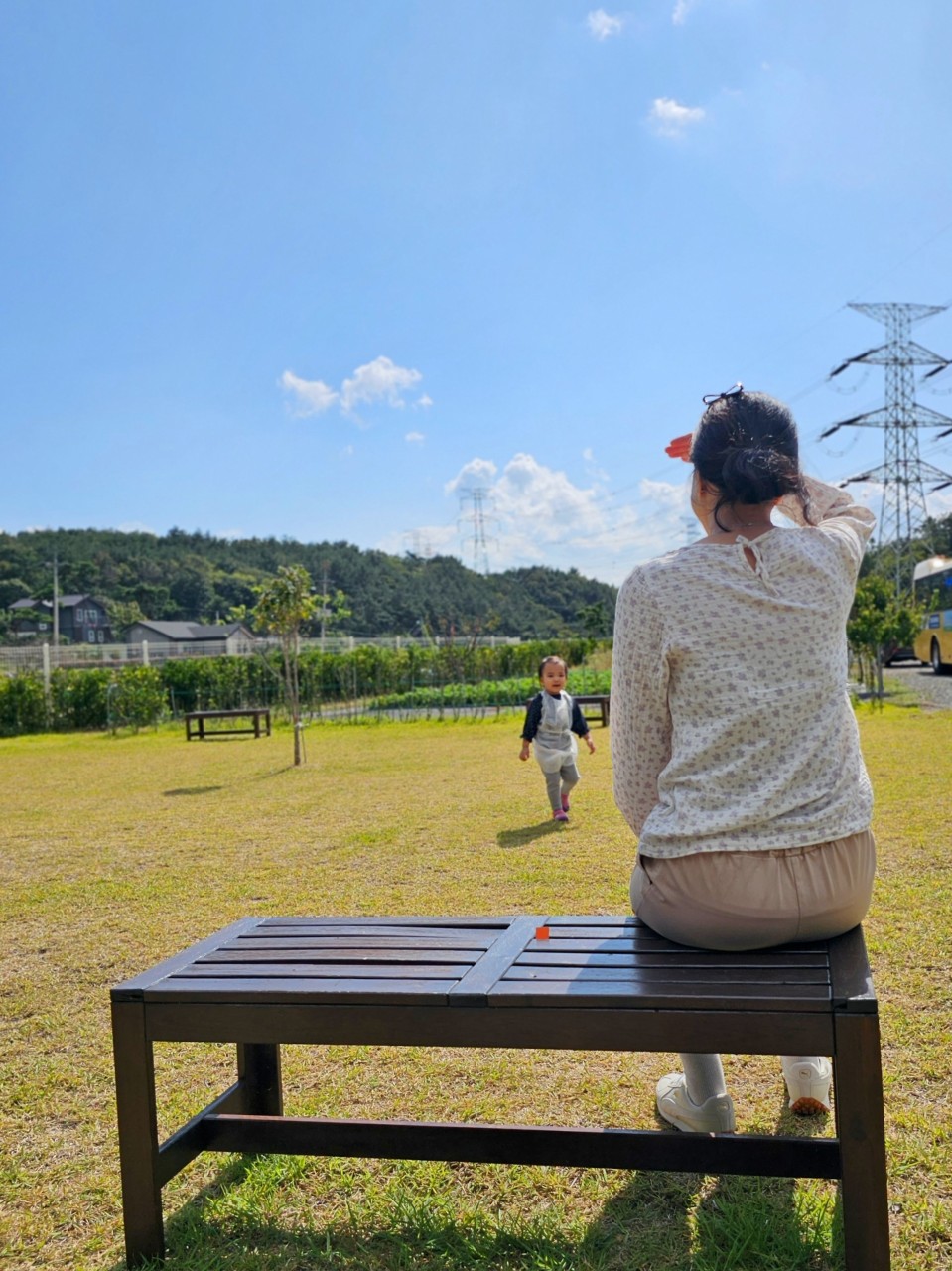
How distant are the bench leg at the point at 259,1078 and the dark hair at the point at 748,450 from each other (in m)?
1.89

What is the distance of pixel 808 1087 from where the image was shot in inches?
107

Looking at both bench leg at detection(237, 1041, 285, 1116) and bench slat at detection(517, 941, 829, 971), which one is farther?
bench leg at detection(237, 1041, 285, 1116)

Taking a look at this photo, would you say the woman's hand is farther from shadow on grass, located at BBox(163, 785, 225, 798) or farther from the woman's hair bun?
shadow on grass, located at BBox(163, 785, 225, 798)

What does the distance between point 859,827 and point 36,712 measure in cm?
2358

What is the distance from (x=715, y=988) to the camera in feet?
6.31

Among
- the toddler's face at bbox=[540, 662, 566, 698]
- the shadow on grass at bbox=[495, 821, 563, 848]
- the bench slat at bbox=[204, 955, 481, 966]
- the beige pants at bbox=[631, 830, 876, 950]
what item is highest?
the toddler's face at bbox=[540, 662, 566, 698]

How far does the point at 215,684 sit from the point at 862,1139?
2425 centimetres

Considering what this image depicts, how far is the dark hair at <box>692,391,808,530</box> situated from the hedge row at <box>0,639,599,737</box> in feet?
59.8

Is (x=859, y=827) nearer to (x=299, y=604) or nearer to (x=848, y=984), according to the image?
(x=848, y=984)

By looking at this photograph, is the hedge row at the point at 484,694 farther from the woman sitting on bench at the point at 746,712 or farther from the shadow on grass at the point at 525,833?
the woman sitting on bench at the point at 746,712

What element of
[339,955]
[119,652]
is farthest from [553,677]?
[119,652]

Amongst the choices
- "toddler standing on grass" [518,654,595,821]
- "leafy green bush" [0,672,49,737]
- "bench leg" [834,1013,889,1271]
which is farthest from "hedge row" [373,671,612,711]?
"bench leg" [834,1013,889,1271]

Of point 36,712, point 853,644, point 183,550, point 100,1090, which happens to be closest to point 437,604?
point 183,550

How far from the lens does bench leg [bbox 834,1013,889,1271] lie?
183 centimetres
